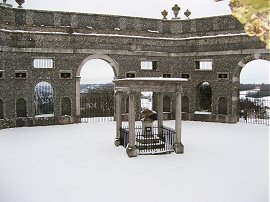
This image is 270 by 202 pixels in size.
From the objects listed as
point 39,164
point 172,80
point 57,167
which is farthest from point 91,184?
point 172,80

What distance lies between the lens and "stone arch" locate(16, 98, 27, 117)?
A: 18.3 m

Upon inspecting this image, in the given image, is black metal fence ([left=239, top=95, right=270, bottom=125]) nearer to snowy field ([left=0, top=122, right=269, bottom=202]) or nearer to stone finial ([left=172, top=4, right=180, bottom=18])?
snowy field ([left=0, top=122, right=269, bottom=202])

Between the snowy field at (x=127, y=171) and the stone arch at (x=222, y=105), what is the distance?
554cm

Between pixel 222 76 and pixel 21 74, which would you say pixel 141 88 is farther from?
pixel 222 76

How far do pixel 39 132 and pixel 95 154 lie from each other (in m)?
6.35

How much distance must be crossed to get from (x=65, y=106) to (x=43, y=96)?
1990 millimetres

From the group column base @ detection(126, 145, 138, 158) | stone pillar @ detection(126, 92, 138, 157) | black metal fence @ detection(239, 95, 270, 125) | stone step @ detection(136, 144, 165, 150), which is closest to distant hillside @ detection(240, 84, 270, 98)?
black metal fence @ detection(239, 95, 270, 125)

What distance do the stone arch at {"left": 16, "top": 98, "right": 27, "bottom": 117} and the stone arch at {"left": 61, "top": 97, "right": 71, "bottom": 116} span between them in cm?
241

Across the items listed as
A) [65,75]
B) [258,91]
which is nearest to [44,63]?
[65,75]

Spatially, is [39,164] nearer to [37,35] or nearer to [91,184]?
[91,184]

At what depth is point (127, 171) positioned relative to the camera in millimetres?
8930

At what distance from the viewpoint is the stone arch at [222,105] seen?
65.7 feet

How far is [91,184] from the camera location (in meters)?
7.80

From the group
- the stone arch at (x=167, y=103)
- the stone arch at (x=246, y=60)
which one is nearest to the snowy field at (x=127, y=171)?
the stone arch at (x=246, y=60)
